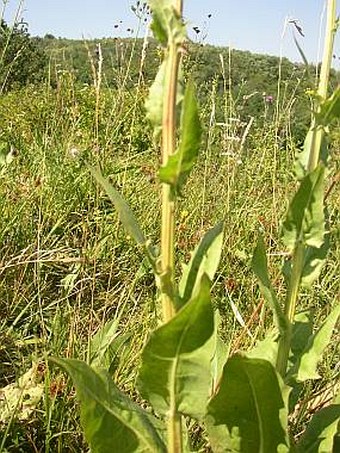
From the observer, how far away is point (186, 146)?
0.92m

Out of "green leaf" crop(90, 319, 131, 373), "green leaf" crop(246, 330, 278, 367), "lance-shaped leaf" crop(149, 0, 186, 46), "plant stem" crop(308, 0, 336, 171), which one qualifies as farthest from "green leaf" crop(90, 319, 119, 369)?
"lance-shaped leaf" crop(149, 0, 186, 46)

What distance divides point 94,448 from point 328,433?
416 mm

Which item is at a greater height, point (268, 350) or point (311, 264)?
point (311, 264)

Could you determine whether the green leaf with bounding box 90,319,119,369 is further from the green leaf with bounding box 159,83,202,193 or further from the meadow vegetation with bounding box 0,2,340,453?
the green leaf with bounding box 159,83,202,193

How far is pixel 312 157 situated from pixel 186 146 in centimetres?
29

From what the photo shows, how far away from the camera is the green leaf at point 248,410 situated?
3.47 feet

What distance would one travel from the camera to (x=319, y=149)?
3.68ft

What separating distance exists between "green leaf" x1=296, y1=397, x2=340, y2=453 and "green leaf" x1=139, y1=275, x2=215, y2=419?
0.28 m

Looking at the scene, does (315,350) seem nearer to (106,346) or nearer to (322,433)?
(322,433)

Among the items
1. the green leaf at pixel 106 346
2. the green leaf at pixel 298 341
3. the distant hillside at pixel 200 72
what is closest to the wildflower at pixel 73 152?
the distant hillside at pixel 200 72

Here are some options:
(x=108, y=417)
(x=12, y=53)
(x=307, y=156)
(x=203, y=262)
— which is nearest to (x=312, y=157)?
(x=307, y=156)

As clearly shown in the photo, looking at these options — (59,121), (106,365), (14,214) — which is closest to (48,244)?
(14,214)

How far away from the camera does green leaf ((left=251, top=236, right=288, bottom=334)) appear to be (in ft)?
3.64

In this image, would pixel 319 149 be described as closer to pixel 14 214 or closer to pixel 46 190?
pixel 14 214
